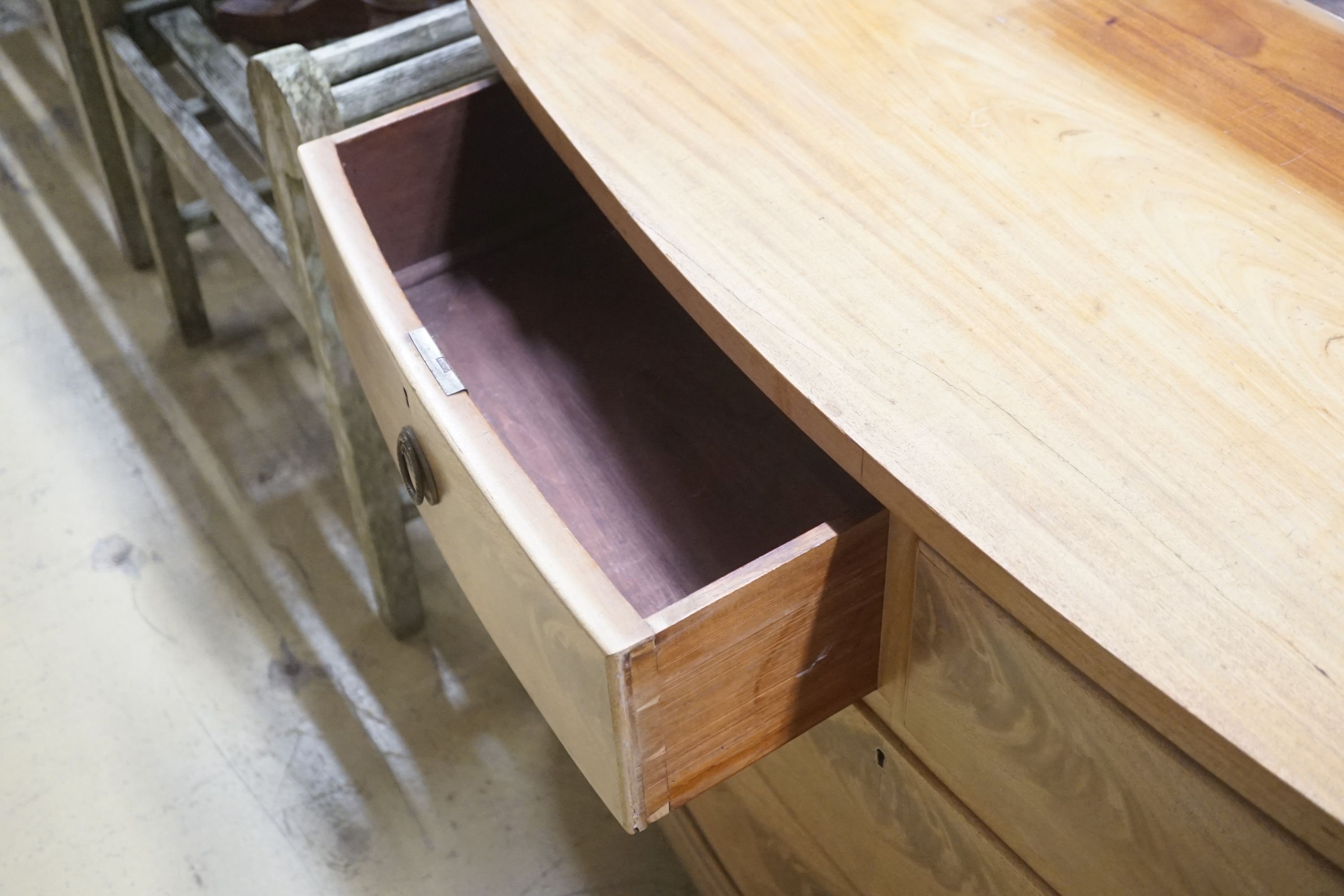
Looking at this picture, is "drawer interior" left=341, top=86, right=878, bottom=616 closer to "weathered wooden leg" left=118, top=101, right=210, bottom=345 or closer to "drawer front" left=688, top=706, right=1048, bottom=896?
"drawer front" left=688, top=706, right=1048, bottom=896

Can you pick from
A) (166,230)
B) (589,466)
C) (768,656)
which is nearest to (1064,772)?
(768,656)

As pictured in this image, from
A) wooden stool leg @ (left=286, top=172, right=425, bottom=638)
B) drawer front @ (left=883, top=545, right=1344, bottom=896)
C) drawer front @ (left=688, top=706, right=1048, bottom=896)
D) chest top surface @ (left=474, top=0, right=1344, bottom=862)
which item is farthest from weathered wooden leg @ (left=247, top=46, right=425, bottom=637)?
drawer front @ (left=883, top=545, right=1344, bottom=896)

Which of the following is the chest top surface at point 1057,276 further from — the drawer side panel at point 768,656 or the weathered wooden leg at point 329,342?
the weathered wooden leg at point 329,342

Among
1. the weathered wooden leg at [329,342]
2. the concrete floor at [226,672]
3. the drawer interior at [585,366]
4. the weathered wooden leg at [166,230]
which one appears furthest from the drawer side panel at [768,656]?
the weathered wooden leg at [166,230]

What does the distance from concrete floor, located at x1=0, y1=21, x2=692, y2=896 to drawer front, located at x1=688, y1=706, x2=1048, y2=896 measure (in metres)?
0.20

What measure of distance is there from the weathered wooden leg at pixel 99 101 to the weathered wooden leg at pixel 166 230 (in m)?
0.05

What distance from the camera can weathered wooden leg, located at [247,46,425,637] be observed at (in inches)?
34.5

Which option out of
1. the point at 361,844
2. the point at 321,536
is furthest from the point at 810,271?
the point at 321,536

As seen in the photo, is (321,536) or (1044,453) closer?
(1044,453)

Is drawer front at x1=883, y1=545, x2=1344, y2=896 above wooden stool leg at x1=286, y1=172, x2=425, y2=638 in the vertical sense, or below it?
above

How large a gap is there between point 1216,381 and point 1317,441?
47 mm

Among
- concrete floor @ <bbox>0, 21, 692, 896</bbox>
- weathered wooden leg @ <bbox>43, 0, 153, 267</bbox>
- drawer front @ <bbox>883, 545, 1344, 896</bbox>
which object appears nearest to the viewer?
drawer front @ <bbox>883, 545, 1344, 896</bbox>

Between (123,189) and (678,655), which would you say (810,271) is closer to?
(678,655)

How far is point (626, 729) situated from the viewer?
1.79 ft
